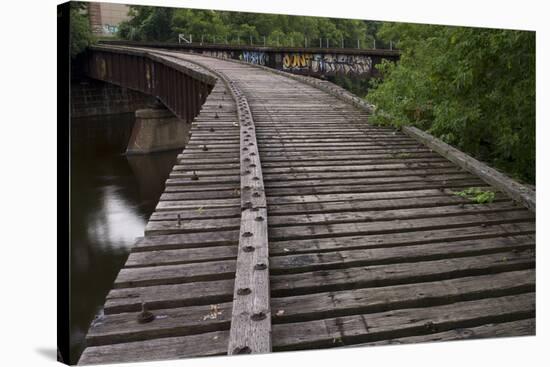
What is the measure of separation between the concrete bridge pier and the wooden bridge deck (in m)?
11.8

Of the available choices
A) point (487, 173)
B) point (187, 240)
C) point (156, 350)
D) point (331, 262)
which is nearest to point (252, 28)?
point (487, 173)

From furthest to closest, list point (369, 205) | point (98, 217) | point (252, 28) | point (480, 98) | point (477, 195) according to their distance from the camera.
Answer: point (252, 28)
point (98, 217)
point (480, 98)
point (477, 195)
point (369, 205)

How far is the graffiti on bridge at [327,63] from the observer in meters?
14.9

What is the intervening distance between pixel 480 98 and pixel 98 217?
4.97 meters

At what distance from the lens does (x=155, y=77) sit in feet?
40.5

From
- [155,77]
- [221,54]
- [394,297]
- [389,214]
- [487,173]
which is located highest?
[221,54]

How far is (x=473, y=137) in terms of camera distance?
5684 millimetres

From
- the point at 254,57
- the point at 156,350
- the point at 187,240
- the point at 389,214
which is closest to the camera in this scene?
the point at 156,350

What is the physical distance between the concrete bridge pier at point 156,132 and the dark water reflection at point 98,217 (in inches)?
208

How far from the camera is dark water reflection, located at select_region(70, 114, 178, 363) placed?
Result: 18.4ft

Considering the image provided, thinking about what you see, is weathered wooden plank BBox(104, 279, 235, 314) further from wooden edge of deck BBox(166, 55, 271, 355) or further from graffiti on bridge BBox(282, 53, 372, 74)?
graffiti on bridge BBox(282, 53, 372, 74)

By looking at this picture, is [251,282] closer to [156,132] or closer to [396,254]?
[396,254]

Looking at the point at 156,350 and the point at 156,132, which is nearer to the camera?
the point at 156,350

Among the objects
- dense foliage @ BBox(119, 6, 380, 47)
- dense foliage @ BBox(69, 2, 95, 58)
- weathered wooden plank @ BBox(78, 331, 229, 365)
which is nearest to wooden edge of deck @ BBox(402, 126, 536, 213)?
weathered wooden plank @ BBox(78, 331, 229, 365)
